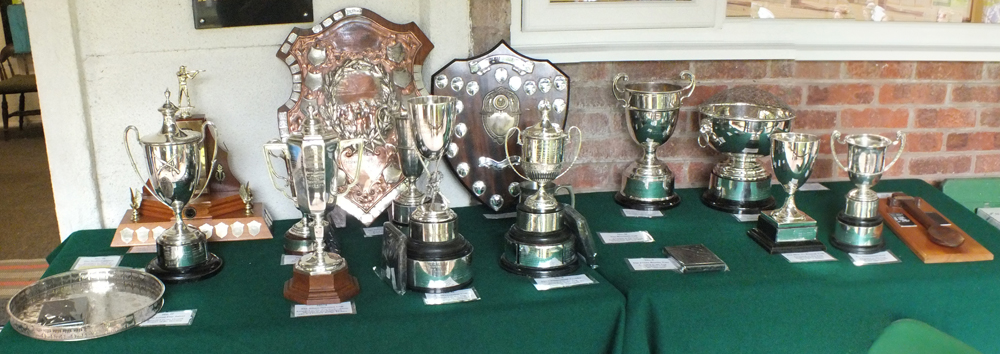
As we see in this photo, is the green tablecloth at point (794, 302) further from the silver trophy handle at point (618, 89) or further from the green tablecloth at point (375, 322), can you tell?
the silver trophy handle at point (618, 89)

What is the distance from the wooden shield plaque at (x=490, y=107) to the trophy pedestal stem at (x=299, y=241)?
47 cm

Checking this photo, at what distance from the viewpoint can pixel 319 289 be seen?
1.64 meters

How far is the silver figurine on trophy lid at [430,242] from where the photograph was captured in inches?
66.7

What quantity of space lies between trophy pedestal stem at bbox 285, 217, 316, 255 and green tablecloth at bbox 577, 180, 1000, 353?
721mm

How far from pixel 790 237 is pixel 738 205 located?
34 cm

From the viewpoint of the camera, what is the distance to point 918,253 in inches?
77.3

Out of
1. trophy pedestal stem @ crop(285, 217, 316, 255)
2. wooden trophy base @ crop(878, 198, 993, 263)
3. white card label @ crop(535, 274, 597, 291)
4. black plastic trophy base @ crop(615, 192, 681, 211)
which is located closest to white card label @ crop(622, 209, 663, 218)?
black plastic trophy base @ crop(615, 192, 681, 211)

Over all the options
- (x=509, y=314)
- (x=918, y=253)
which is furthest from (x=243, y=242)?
(x=918, y=253)

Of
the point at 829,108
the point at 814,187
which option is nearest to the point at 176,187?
the point at 814,187

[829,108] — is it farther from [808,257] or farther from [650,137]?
[808,257]

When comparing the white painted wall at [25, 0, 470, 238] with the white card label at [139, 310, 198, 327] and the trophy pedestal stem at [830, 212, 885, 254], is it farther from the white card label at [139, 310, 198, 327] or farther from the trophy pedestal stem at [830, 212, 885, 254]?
the trophy pedestal stem at [830, 212, 885, 254]

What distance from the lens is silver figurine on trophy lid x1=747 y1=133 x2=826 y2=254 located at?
1.96 metres

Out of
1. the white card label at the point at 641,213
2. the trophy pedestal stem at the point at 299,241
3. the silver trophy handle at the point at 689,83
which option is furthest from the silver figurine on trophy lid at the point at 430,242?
the silver trophy handle at the point at 689,83

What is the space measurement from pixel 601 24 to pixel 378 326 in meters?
1.26
